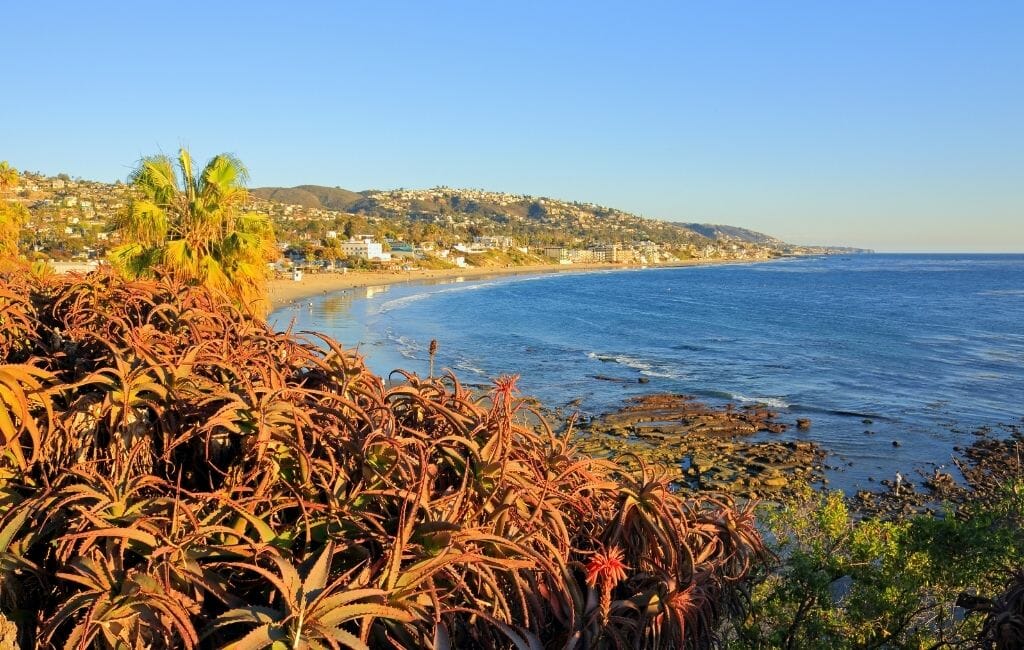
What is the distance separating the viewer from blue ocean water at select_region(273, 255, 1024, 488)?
2445cm

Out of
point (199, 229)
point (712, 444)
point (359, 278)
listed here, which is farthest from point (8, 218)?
point (359, 278)

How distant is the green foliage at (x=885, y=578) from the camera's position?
3.72 metres

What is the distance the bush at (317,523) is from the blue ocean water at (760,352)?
1027cm

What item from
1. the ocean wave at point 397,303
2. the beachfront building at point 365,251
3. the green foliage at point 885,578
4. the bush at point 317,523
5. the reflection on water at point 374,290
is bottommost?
the reflection on water at point 374,290

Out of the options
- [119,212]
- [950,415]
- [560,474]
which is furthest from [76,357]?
[950,415]

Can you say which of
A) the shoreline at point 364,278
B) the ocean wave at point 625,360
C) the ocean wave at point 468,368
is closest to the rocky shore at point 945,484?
the ocean wave at point 625,360

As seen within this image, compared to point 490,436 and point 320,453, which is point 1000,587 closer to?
point 490,436

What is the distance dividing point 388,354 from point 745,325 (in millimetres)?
30978

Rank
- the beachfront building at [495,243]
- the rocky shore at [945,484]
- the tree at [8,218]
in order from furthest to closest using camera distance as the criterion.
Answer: the beachfront building at [495,243], the rocky shore at [945,484], the tree at [8,218]

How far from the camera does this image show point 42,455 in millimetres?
2109

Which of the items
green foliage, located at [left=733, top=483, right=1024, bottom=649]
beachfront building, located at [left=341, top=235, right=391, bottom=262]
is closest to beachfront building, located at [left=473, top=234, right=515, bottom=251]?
beachfront building, located at [left=341, top=235, right=391, bottom=262]

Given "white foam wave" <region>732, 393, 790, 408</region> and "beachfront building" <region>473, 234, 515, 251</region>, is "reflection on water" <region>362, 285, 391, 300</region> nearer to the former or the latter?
"white foam wave" <region>732, 393, 790, 408</region>

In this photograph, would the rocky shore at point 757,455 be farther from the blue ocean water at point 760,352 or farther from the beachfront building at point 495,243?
the beachfront building at point 495,243

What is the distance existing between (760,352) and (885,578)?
37.9m
